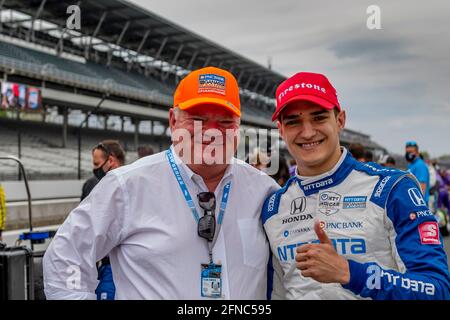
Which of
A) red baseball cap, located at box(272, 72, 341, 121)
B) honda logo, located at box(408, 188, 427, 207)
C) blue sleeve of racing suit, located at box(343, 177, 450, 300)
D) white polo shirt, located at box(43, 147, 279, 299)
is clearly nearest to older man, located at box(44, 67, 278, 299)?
white polo shirt, located at box(43, 147, 279, 299)

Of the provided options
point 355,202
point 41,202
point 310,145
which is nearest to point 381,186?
point 355,202

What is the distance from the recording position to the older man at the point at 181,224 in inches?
74.5

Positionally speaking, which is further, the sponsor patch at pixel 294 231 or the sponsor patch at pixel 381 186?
the sponsor patch at pixel 294 231

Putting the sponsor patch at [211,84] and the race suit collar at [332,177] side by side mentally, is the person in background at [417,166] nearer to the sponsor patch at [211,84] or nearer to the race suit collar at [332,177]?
the race suit collar at [332,177]

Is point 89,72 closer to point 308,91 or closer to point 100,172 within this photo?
point 100,172

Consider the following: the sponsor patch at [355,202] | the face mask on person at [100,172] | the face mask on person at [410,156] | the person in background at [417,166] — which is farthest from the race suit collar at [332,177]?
the face mask on person at [410,156]

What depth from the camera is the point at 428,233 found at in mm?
1720

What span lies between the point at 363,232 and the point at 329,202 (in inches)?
7.5

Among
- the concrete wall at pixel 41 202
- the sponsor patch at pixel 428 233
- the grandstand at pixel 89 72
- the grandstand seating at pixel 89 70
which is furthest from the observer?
the grandstand seating at pixel 89 70

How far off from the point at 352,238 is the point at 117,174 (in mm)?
979

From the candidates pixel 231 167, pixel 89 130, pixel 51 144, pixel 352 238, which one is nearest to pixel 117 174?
pixel 231 167

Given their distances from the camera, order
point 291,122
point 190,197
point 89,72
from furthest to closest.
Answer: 1. point 89,72
2. point 291,122
3. point 190,197
